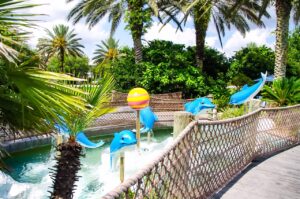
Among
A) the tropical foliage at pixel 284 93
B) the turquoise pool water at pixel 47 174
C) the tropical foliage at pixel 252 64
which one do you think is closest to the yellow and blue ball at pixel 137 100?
the turquoise pool water at pixel 47 174

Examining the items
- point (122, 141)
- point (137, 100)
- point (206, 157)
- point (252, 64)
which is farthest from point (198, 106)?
point (252, 64)

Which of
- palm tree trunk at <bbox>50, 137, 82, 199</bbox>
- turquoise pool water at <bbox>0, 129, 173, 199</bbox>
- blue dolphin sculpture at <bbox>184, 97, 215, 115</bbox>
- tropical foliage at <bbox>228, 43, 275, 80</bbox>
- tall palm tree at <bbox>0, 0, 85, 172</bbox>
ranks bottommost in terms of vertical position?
turquoise pool water at <bbox>0, 129, 173, 199</bbox>

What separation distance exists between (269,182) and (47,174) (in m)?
6.81

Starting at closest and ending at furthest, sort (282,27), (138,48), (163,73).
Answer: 1. (282,27)
2. (138,48)
3. (163,73)

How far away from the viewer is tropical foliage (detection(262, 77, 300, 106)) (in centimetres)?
1219

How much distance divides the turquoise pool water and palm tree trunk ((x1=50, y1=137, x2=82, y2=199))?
2.14m

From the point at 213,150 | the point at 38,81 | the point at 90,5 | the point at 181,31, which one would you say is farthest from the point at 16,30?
the point at 181,31

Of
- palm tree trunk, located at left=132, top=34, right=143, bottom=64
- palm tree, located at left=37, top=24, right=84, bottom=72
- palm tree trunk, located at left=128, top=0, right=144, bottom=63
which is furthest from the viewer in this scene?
palm tree, located at left=37, top=24, right=84, bottom=72

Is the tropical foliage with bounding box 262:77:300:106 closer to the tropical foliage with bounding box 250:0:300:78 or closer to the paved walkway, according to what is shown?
the tropical foliage with bounding box 250:0:300:78

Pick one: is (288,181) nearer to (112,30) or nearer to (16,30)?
(16,30)

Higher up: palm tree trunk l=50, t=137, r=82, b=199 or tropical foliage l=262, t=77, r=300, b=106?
tropical foliage l=262, t=77, r=300, b=106

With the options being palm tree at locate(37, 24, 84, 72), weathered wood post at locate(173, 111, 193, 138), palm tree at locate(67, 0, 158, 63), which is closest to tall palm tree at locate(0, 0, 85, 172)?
weathered wood post at locate(173, 111, 193, 138)

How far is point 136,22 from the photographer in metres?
21.8

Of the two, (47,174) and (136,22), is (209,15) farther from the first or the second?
(47,174)
